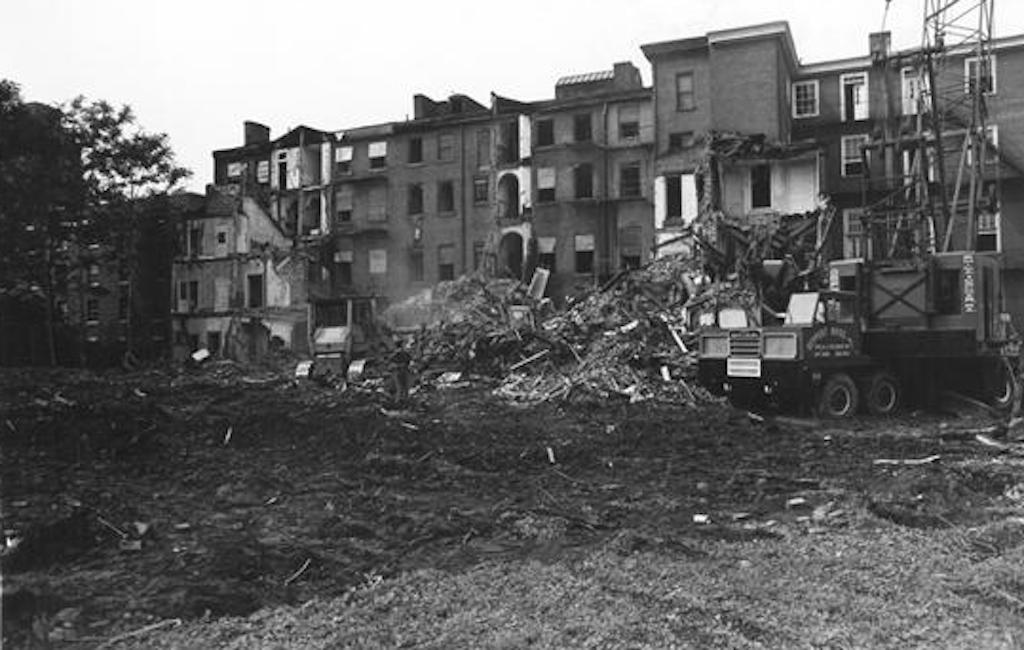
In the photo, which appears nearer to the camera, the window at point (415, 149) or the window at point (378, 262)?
the window at point (378, 262)

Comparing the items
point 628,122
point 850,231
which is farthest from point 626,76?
point 850,231

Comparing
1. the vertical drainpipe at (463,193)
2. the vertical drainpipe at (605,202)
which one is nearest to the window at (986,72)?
the vertical drainpipe at (605,202)

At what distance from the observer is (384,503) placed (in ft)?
35.7

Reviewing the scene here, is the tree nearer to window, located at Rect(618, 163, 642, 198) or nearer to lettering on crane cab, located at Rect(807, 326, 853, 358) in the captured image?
lettering on crane cab, located at Rect(807, 326, 853, 358)

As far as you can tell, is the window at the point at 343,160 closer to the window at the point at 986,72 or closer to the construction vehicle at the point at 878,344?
the window at the point at 986,72

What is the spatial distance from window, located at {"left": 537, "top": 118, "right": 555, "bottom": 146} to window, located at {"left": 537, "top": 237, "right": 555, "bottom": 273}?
5187 millimetres

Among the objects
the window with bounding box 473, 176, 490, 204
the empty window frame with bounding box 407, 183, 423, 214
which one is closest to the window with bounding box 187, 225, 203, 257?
the empty window frame with bounding box 407, 183, 423, 214

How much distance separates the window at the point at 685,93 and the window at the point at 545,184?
776 centimetres

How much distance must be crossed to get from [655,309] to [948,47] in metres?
13.1

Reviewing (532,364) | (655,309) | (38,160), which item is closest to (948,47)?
Result: (655,309)

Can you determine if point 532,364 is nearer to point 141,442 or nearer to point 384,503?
point 141,442

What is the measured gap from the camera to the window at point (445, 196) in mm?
55125

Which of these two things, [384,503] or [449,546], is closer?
[449,546]

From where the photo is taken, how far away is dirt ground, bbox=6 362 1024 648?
6.36 meters
